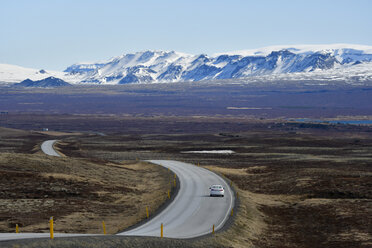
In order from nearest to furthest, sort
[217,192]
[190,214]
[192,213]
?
1. [190,214]
2. [192,213]
3. [217,192]

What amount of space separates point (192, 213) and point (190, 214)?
0.41 metres

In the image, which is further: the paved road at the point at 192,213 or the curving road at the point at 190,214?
the paved road at the point at 192,213

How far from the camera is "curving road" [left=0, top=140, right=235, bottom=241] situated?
3606 centimetres

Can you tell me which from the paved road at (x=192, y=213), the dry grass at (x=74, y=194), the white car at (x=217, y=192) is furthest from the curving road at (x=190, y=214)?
the dry grass at (x=74, y=194)

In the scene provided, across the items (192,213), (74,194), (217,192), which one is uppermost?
(217,192)

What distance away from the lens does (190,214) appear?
4359 cm

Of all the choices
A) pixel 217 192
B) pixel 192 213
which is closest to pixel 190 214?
pixel 192 213

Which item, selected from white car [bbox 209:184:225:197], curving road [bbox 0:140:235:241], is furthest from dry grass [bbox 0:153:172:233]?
white car [bbox 209:184:225:197]

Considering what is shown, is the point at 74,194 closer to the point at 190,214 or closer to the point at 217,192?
the point at 217,192

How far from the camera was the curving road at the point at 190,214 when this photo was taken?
36062mm

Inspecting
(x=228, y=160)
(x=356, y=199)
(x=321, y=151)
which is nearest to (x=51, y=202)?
(x=356, y=199)

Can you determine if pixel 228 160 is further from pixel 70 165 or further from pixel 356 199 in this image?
pixel 356 199

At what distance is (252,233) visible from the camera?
132 ft

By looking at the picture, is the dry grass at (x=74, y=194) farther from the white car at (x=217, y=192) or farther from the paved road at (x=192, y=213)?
the white car at (x=217, y=192)
